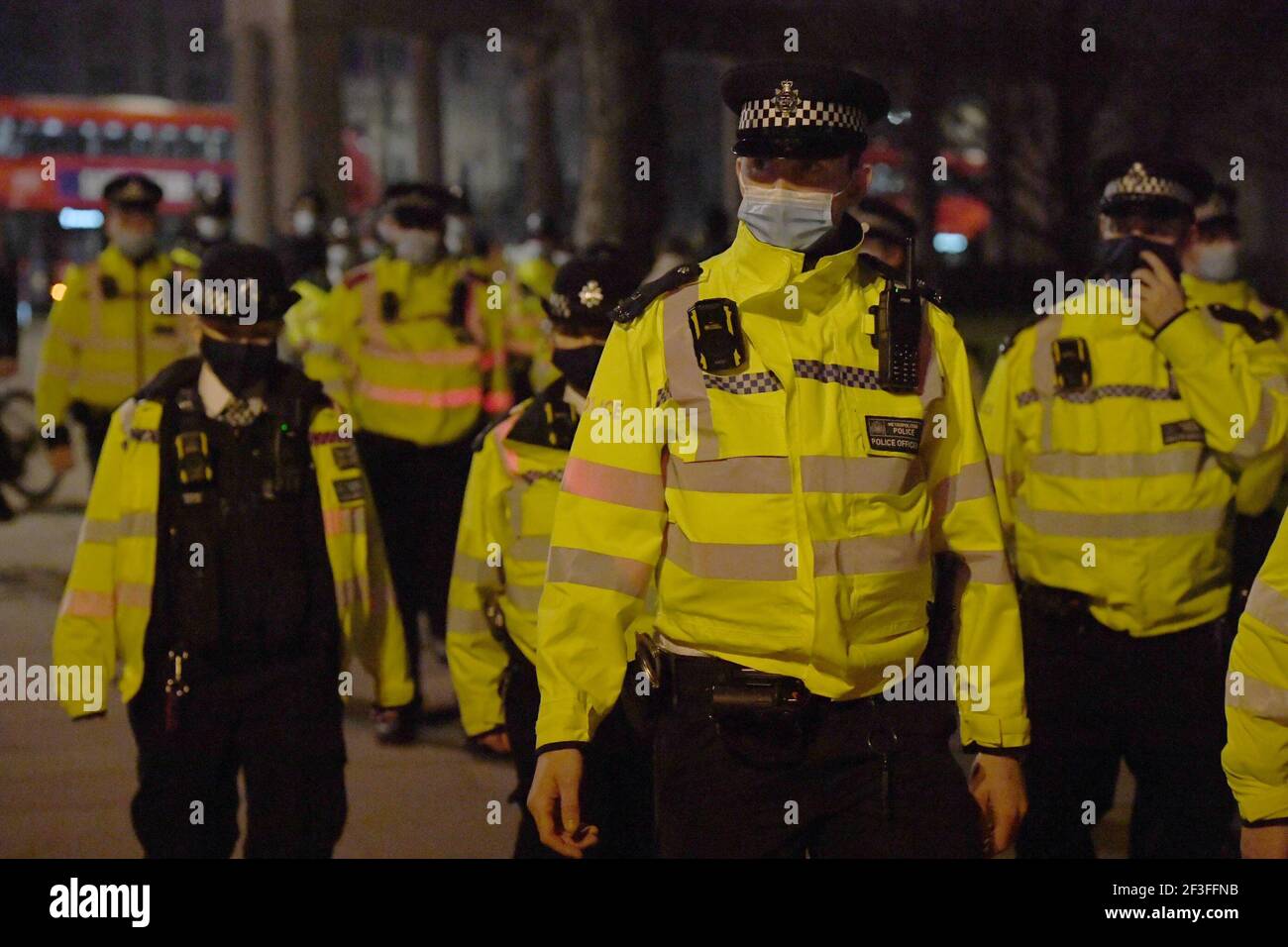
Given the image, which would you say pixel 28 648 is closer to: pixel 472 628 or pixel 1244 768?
pixel 472 628

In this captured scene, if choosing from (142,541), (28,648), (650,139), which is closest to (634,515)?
(142,541)

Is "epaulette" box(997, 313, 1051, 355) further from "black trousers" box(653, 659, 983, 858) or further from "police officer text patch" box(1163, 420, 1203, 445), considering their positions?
"black trousers" box(653, 659, 983, 858)

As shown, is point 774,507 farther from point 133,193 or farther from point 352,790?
point 133,193

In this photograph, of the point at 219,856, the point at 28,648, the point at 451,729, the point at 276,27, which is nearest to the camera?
the point at 219,856

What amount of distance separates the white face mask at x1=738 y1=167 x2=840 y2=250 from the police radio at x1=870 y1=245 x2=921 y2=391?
18 centimetres

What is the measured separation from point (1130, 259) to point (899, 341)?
1.67 metres

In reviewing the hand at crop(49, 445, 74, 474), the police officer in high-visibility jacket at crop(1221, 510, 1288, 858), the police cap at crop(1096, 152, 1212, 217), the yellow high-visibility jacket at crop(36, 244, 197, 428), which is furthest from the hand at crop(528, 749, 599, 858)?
the yellow high-visibility jacket at crop(36, 244, 197, 428)

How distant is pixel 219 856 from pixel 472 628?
2.86 ft

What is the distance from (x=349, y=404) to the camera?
25.2ft

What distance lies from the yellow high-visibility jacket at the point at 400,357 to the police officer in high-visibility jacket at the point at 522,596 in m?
2.96

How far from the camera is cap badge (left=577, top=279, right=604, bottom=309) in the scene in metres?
4.77

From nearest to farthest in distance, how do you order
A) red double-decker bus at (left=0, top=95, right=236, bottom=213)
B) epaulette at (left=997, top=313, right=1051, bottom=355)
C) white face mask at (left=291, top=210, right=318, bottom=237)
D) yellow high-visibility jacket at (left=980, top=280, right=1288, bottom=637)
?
yellow high-visibility jacket at (left=980, top=280, right=1288, bottom=637) < epaulette at (left=997, top=313, right=1051, bottom=355) < white face mask at (left=291, top=210, right=318, bottom=237) < red double-decker bus at (left=0, top=95, right=236, bottom=213)

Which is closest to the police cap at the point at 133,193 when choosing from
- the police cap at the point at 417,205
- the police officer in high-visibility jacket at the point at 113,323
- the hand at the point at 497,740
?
the police officer in high-visibility jacket at the point at 113,323

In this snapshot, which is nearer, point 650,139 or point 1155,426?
point 1155,426
